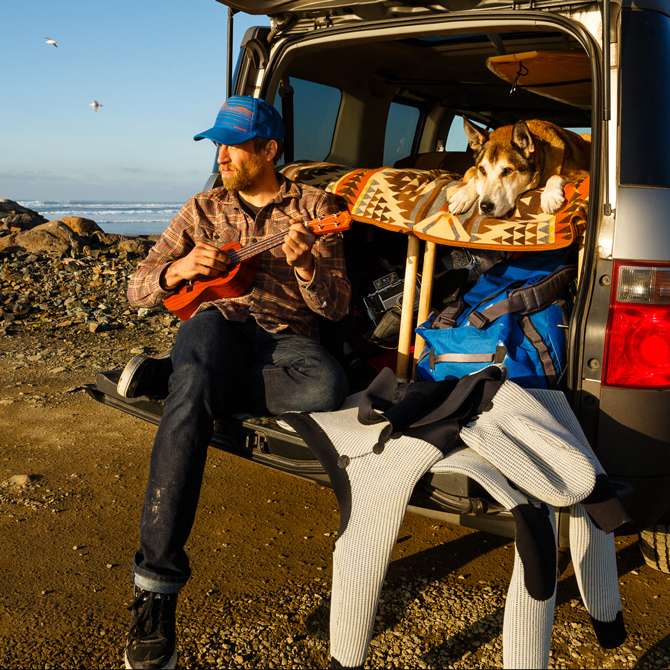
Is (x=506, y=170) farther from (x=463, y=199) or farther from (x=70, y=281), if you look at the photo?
(x=70, y=281)

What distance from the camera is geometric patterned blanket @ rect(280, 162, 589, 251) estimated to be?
274cm

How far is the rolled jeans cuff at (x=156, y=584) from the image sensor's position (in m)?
2.19

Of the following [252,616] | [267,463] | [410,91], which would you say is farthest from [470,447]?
[410,91]

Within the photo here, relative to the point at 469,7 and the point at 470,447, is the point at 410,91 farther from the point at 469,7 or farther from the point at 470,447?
the point at 470,447

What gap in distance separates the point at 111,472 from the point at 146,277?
4.35 feet

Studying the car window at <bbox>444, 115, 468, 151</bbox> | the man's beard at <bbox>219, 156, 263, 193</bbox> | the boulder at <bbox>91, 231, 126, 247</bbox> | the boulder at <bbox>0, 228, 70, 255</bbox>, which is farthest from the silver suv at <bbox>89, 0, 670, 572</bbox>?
the boulder at <bbox>91, 231, 126, 247</bbox>

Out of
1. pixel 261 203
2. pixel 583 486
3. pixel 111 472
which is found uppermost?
pixel 261 203

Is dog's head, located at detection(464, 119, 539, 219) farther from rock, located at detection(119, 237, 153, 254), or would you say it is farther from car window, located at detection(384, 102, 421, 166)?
rock, located at detection(119, 237, 153, 254)

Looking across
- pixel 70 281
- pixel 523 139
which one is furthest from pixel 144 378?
pixel 70 281

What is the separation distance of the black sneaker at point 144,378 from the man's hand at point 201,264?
0.39 m

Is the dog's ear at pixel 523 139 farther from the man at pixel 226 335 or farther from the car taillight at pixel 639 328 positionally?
the car taillight at pixel 639 328

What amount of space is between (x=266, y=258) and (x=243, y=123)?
667 millimetres

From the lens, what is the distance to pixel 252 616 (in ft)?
8.10

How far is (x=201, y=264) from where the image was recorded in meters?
2.88
